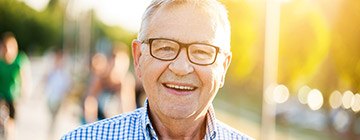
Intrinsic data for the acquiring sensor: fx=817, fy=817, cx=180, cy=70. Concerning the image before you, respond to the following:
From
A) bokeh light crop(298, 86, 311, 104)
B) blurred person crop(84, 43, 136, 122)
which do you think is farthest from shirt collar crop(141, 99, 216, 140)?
bokeh light crop(298, 86, 311, 104)

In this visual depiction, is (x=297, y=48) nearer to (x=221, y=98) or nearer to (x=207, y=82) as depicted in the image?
(x=207, y=82)

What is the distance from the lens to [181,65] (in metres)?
2.87

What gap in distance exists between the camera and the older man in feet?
9.46

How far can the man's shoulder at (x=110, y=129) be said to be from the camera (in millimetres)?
2982

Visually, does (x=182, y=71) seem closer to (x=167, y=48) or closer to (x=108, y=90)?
(x=167, y=48)

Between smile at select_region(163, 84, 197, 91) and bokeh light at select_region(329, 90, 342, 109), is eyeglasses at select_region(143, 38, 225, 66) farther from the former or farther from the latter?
bokeh light at select_region(329, 90, 342, 109)

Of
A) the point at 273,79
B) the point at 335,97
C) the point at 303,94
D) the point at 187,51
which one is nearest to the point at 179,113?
the point at 187,51

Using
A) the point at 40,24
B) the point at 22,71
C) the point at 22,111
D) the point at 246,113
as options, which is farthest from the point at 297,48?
the point at 40,24

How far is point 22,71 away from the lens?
11.1m

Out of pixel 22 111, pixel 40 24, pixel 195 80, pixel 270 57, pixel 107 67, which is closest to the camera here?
pixel 195 80

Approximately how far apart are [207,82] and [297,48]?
70.3ft

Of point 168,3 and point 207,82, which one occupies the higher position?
point 168,3

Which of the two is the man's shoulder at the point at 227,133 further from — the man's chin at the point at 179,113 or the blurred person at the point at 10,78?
the blurred person at the point at 10,78

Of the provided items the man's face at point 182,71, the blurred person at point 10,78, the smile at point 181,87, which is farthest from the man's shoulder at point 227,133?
the blurred person at point 10,78
